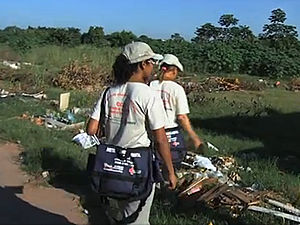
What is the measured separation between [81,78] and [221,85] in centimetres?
522

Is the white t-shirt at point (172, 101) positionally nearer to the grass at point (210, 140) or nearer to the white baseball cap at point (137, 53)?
the grass at point (210, 140)

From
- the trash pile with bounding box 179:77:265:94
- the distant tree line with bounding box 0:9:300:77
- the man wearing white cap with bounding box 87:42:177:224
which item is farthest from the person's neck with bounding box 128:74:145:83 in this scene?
the distant tree line with bounding box 0:9:300:77

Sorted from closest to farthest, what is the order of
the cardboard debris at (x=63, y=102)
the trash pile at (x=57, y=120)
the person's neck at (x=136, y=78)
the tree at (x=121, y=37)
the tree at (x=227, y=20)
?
the person's neck at (x=136, y=78) < the trash pile at (x=57, y=120) < the cardboard debris at (x=63, y=102) < the tree at (x=121, y=37) < the tree at (x=227, y=20)

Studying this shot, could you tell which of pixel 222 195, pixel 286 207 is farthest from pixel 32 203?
pixel 286 207

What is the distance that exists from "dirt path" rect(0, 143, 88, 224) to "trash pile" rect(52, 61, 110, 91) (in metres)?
13.3

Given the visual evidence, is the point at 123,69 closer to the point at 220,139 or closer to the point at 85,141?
the point at 85,141

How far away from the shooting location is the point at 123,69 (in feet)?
15.2

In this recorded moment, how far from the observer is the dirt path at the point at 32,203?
6367mm

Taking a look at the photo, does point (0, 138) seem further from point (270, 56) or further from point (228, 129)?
point (270, 56)

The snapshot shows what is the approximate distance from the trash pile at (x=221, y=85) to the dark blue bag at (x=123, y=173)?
54.0 ft

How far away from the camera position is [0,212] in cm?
659

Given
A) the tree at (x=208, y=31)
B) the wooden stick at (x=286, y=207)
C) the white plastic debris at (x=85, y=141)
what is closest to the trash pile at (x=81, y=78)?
the white plastic debris at (x=85, y=141)

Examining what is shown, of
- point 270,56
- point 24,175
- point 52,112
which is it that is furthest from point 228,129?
point 270,56

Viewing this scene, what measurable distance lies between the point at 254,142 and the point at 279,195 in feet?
17.2
